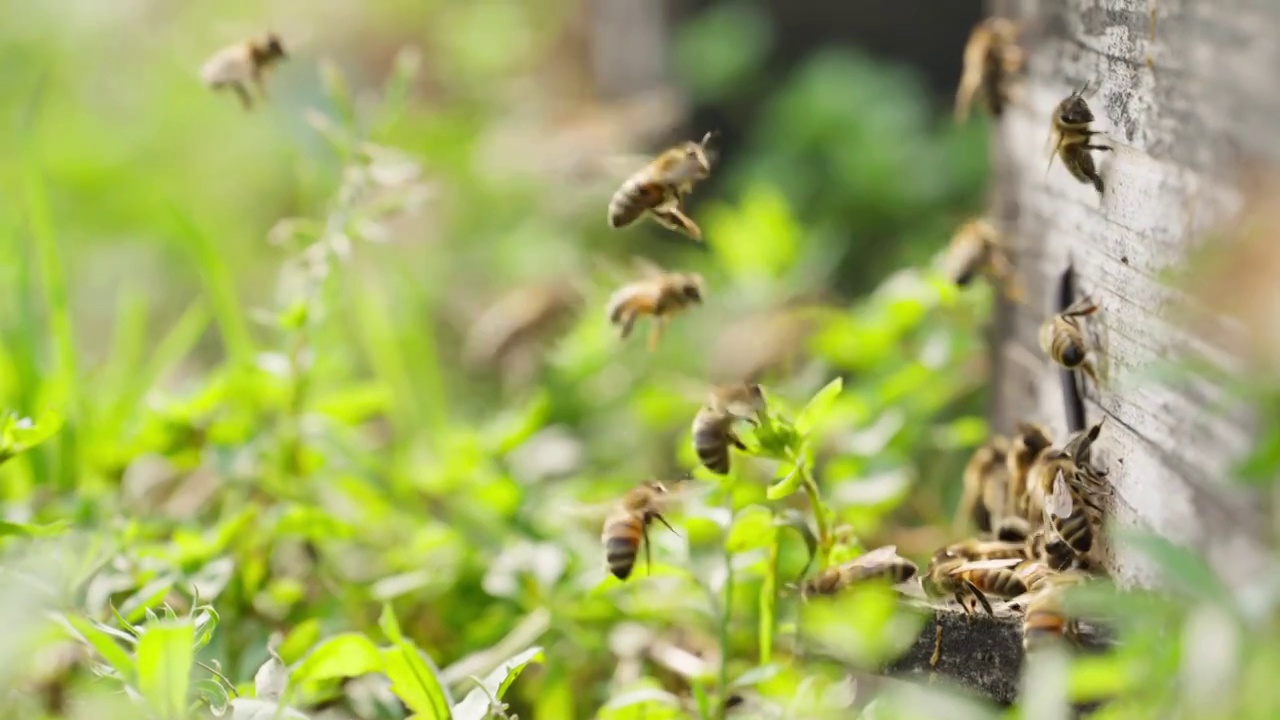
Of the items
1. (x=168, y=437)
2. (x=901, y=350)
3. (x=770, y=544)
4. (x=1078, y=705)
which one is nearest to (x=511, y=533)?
(x=168, y=437)

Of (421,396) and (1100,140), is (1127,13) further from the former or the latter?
(421,396)

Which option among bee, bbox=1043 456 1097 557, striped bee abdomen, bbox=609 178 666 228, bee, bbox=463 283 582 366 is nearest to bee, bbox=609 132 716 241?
striped bee abdomen, bbox=609 178 666 228

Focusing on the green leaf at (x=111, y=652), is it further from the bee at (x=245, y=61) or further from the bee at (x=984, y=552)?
the bee at (x=245, y=61)

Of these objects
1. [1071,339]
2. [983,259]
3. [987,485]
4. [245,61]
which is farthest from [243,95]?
[1071,339]

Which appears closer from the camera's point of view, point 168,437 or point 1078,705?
point 1078,705

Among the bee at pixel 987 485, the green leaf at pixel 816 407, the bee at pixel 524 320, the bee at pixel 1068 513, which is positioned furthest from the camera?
the bee at pixel 524 320

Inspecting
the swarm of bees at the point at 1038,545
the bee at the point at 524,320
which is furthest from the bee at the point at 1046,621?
the bee at the point at 524,320
